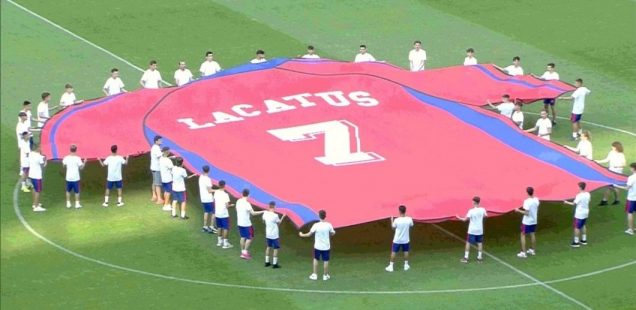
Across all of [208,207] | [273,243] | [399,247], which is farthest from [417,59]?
[273,243]

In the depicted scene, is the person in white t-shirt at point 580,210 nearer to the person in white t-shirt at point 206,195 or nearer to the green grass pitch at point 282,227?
the green grass pitch at point 282,227

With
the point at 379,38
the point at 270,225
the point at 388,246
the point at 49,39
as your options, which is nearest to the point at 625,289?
the point at 388,246

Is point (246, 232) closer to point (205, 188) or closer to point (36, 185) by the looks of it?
point (205, 188)

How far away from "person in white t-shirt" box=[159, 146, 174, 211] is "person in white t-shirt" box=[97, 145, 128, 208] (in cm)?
75

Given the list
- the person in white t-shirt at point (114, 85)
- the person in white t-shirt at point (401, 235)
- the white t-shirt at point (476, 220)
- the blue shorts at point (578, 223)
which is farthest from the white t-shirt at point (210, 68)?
the blue shorts at point (578, 223)

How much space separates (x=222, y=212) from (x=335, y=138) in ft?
11.2

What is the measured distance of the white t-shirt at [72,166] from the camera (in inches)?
963

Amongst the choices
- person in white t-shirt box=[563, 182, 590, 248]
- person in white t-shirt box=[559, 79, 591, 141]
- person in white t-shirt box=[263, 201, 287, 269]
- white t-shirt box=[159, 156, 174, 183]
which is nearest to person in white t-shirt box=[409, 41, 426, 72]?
person in white t-shirt box=[559, 79, 591, 141]

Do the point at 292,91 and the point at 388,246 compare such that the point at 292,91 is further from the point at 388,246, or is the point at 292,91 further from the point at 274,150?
the point at 388,246

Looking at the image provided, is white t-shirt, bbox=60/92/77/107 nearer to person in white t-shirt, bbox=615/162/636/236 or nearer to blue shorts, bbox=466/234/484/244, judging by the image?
blue shorts, bbox=466/234/484/244

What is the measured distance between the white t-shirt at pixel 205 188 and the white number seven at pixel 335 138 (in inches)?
93.8

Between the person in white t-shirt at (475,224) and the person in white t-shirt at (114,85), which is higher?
the person in white t-shirt at (114,85)

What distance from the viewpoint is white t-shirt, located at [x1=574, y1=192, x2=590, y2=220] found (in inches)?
913

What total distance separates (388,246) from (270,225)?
2.29m
